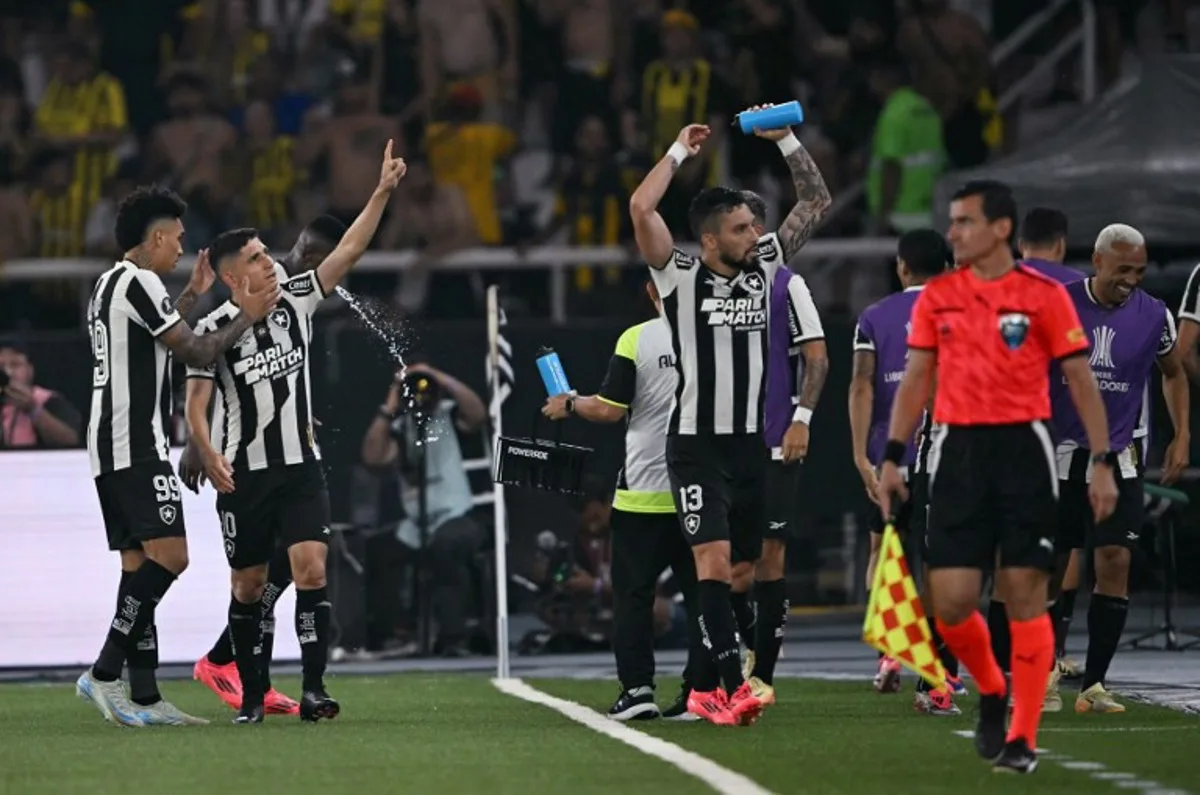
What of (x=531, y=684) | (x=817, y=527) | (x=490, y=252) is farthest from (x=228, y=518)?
(x=490, y=252)

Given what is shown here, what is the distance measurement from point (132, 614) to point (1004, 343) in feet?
15.5

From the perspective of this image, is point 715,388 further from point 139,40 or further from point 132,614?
point 139,40

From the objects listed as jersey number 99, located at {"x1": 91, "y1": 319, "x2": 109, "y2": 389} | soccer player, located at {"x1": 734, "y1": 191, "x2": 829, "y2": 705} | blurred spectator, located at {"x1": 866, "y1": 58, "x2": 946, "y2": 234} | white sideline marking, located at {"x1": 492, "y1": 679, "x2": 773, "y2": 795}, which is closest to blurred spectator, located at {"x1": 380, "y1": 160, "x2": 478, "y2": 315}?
blurred spectator, located at {"x1": 866, "y1": 58, "x2": 946, "y2": 234}

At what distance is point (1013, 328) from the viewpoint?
9258mm

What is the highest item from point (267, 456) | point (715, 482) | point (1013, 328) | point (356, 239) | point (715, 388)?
point (356, 239)

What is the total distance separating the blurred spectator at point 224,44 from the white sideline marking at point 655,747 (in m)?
9.07

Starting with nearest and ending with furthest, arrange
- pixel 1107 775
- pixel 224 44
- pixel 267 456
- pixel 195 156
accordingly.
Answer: pixel 1107 775 < pixel 267 456 < pixel 195 156 < pixel 224 44

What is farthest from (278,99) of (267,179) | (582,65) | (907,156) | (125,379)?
(125,379)

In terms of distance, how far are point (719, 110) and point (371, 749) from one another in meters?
10.9

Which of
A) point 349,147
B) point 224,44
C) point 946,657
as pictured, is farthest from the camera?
point 224,44

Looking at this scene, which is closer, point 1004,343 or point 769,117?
point 1004,343

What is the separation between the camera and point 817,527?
1844 centimetres

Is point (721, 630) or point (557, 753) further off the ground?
point (721, 630)

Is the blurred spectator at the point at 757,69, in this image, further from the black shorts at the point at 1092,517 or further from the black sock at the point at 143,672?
the black sock at the point at 143,672
